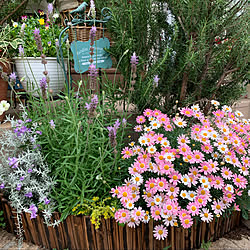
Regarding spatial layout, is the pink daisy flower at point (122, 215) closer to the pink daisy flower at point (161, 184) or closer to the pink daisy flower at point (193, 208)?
the pink daisy flower at point (161, 184)

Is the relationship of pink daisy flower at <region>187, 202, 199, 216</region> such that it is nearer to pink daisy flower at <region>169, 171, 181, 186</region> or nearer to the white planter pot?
pink daisy flower at <region>169, 171, 181, 186</region>

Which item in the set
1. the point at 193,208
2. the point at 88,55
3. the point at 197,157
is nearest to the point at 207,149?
the point at 197,157

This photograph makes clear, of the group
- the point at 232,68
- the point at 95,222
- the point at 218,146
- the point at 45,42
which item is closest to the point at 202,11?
the point at 232,68

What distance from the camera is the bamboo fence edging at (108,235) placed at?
1329 mm

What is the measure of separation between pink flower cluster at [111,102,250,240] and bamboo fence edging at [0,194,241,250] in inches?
2.9

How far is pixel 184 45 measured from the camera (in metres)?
1.59

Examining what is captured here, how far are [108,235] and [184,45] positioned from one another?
1.33 metres

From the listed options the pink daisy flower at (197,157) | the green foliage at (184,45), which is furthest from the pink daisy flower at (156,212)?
the green foliage at (184,45)

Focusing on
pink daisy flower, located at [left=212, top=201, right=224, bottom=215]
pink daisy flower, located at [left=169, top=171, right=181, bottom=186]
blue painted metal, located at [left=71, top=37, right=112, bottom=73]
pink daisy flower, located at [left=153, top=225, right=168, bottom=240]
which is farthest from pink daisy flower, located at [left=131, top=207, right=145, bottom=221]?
blue painted metal, located at [left=71, top=37, right=112, bottom=73]

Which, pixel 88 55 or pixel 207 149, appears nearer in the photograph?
pixel 207 149

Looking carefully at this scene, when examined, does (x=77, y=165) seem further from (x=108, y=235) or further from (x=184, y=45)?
(x=184, y=45)

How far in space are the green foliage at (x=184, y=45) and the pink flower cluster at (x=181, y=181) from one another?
0.40 metres

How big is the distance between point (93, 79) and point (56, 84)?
40.7 inches

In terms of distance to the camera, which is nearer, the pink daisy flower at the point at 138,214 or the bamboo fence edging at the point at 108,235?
the pink daisy flower at the point at 138,214
